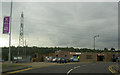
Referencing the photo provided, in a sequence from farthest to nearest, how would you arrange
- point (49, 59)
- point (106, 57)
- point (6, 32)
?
point (106, 57) → point (49, 59) → point (6, 32)

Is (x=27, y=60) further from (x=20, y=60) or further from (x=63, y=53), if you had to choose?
(x=63, y=53)

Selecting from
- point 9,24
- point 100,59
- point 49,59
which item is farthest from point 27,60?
point 100,59

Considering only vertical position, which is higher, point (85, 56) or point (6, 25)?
point (6, 25)

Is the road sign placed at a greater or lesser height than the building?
greater

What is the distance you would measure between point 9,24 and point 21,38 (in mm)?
43254

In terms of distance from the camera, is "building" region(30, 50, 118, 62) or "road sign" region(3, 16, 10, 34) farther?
"building" region(30, 50, 118, 62)

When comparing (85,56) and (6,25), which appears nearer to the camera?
(6,25)

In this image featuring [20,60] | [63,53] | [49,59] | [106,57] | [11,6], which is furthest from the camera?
[106,57]

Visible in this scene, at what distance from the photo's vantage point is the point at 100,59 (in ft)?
222

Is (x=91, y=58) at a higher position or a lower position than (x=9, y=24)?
lower

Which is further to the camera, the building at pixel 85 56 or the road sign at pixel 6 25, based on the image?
the building at pixel 85 56

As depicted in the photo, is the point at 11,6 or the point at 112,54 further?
the point at 112,54

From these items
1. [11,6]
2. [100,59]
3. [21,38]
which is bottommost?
[100,59]

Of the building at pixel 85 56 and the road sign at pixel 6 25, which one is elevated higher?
the road sign at pixel 6 25
